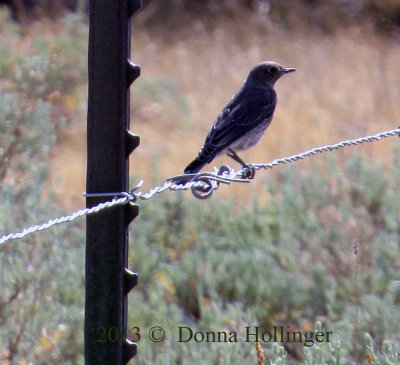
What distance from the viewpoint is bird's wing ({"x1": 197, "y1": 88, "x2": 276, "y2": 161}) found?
589 cm

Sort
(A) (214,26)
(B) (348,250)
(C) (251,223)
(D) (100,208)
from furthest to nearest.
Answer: (A) (214,26) < (C) (251,223) < (B) (348,250) < (D) (100,208)

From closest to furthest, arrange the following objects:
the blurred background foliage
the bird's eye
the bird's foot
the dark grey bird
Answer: the bird's foot → the blurred background foliage → the dark grey bird → the bird's eye

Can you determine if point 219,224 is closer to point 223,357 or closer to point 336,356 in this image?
point 223,357

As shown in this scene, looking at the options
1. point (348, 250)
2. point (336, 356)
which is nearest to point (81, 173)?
point (348, 250)

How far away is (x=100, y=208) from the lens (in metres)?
2.85

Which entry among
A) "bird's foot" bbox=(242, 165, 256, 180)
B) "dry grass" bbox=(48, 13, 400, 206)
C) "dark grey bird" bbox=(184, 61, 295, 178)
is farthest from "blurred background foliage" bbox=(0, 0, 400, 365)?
"dark grey bird" bbox=(184, 61, 295, 178)

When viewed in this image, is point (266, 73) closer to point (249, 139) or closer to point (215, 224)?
point (249, 139)

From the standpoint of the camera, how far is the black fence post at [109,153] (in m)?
2.92

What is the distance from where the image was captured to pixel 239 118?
6.21 m

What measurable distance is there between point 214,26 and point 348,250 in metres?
11.7

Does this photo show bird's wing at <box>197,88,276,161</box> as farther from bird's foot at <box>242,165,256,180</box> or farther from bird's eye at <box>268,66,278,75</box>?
bird's foot at <box>242,165,256,180</box>

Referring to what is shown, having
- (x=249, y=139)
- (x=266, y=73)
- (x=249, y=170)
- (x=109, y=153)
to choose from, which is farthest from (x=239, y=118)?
(x=109, y=153)

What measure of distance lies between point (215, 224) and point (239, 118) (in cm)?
203

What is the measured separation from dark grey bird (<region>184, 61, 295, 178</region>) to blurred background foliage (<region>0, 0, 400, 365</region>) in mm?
1111
